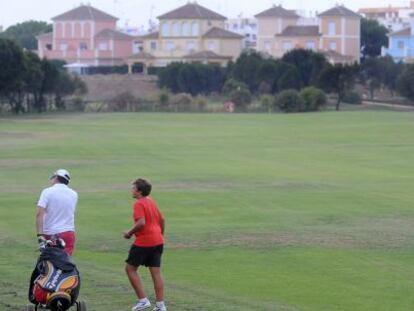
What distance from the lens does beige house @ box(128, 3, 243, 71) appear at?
17775cm

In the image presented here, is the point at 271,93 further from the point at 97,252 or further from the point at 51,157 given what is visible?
the point at 97,252

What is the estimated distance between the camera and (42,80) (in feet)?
342

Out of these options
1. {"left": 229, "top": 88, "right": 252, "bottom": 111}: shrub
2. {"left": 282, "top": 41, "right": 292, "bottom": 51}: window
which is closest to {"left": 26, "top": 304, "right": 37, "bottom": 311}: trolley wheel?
{"left": 229, "top": 88, "right": 252, "bottom": 111}: shrub

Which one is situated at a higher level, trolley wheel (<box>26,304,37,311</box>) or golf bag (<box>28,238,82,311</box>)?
golf bag (<box>28,238,82,311</box>)

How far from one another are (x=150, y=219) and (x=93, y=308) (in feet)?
4.31

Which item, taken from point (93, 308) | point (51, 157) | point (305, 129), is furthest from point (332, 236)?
point (305, 129)

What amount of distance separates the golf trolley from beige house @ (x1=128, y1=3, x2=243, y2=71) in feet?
519

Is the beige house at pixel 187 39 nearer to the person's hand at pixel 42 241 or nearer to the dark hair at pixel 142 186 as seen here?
the dark hair at pixel 142 186

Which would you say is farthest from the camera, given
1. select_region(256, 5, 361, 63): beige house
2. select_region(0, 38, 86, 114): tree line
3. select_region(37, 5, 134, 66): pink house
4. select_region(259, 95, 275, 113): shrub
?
select_region(37, 5, 134, 66): pink house

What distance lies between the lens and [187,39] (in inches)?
7185

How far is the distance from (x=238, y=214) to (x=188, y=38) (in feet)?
500

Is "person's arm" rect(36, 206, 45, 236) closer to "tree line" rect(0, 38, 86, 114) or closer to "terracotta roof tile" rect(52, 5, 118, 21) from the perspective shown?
"tree line" rect(0, 38, 86, 114)

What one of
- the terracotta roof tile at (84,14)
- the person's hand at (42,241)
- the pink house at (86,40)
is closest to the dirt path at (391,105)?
the pink house at (86,40)

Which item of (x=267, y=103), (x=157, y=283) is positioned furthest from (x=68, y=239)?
(x=267, y=103)
